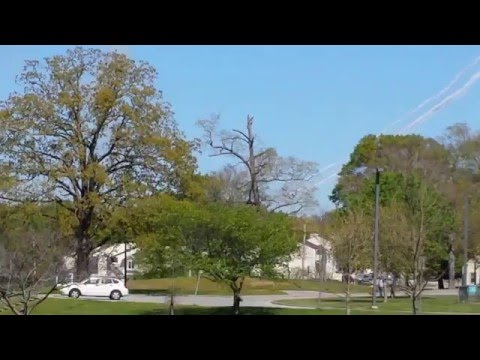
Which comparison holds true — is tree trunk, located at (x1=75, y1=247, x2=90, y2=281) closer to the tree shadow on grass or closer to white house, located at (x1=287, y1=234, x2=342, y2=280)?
the tree shadow on grass

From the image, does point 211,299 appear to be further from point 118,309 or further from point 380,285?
point 380,285

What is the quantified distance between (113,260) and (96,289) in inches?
60.1

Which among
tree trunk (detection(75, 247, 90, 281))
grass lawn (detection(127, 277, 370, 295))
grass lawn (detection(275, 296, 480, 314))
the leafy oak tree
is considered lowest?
grass lawn (detection(275, 296, 480, 314))

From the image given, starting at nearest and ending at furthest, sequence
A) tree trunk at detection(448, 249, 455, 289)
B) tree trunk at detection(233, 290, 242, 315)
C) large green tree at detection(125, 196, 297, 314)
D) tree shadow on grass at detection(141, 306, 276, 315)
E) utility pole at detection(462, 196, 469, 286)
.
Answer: tree shadow on grass at detection(141, 306, 276, 315)
tree trunk at detection(233, 290, 242, 315)
large green tree at detection(125, 196, 297, 314)
utility pole at detection(462, 196, 469, 286)
tree trunk at detection(448, 249, 455, 289)

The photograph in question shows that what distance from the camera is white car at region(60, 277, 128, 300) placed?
28.8 feet

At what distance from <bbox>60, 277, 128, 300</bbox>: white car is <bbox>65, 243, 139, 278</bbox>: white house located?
387mm

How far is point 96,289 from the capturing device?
355 inches

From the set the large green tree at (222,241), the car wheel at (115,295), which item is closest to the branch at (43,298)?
the car wheel at (115,295)

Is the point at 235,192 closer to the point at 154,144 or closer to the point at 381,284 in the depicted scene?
the point at 154,144

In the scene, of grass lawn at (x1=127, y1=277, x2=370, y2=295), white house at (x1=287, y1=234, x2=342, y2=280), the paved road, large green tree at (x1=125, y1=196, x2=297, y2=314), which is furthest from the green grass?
white house at (x1=287, y1=234, x2=342, y2=280)

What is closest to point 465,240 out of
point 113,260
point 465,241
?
point 465,241

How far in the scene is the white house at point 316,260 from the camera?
10.2 m
